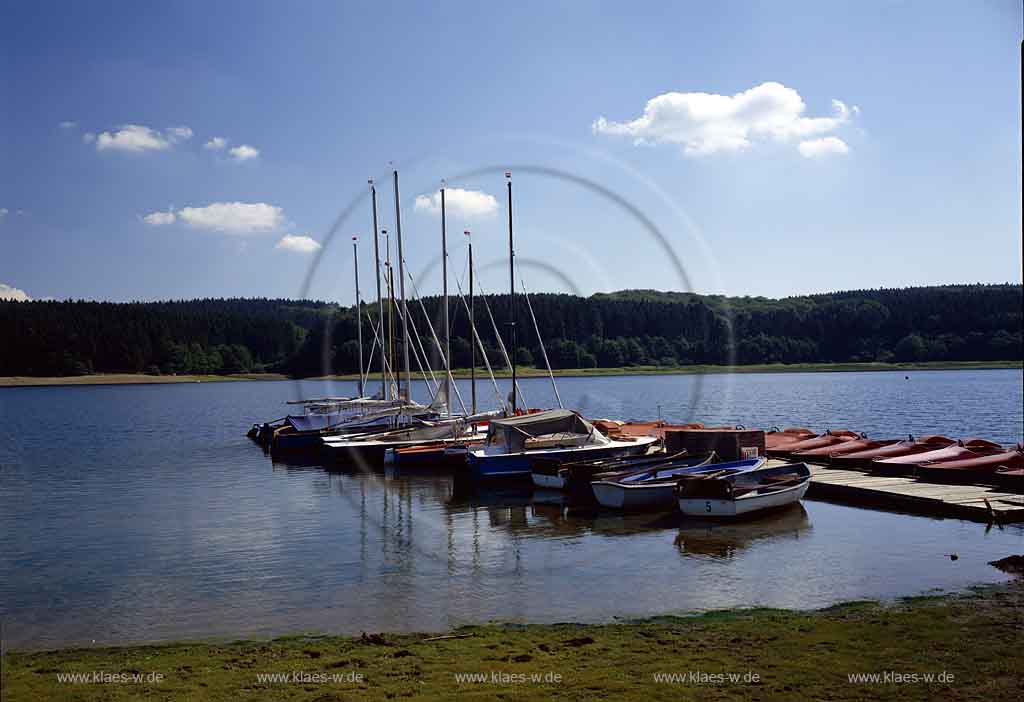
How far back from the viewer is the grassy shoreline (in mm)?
13836

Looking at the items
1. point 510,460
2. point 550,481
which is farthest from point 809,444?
point 510,460

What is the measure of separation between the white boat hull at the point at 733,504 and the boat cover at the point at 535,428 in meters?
13.3

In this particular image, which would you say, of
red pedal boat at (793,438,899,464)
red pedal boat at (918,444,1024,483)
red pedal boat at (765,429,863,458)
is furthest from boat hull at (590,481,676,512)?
red pedal boat at (765,429,863,458)

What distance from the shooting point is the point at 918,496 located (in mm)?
34250

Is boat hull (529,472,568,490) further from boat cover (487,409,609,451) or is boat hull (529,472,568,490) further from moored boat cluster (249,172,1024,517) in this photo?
boat cover (487,409,609,451)

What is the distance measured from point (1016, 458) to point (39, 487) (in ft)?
168

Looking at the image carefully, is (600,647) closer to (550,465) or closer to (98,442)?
(550,465)

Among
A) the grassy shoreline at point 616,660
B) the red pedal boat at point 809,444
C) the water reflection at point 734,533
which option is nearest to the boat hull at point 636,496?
the water reflection at point 734,533

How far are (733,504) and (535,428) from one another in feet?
51.5

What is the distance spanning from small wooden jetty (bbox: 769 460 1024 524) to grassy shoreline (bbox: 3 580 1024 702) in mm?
12353

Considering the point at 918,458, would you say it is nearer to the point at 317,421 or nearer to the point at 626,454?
the point at 626,454

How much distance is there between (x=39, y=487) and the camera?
51.9 metres

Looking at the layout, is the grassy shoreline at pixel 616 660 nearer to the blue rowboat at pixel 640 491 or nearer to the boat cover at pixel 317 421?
the blue rowboat at pixel 640 491

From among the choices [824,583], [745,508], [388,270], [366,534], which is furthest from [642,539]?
[388,270]
